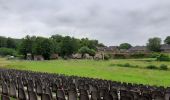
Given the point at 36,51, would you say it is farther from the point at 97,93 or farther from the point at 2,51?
the point at 97,93

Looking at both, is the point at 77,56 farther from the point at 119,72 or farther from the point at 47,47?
the point at 119,72

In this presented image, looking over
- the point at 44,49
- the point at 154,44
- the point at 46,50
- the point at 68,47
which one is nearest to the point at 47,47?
the point at 46,50

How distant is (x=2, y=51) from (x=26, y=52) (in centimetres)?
4767

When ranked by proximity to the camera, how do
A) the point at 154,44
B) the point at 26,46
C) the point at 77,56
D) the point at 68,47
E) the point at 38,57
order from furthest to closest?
the point at 154,44
the point at 68,47
the point at 26,46
the point at 77,56
the point at 38,57

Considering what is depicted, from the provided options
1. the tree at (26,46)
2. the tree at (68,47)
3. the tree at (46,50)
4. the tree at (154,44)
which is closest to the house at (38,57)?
the tree at (46,50)

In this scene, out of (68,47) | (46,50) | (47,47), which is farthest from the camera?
(68,47)

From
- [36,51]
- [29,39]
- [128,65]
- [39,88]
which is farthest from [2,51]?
[39,88]

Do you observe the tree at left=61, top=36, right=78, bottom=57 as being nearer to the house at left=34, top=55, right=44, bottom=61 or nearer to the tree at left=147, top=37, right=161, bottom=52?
the house at left=34, top=55, right=44, bottom=61

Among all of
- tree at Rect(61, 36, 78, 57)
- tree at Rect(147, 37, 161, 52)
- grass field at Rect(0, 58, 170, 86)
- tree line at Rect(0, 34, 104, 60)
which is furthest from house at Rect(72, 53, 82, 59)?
grass field at Rect(0, 58, 170, 86)

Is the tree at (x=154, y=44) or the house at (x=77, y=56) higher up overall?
the tree at (x=154, y=44)

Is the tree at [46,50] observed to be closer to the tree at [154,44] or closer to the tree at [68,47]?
the tree at [68,47]

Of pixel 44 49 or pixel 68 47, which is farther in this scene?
pixel 68 47

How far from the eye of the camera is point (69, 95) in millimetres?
15852

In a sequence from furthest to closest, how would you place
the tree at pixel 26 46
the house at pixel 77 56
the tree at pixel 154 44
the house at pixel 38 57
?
the tree at pixel 154 44
the tree at pixel 26 46
the house at pixel 77 56
the house at pixel 38 57
